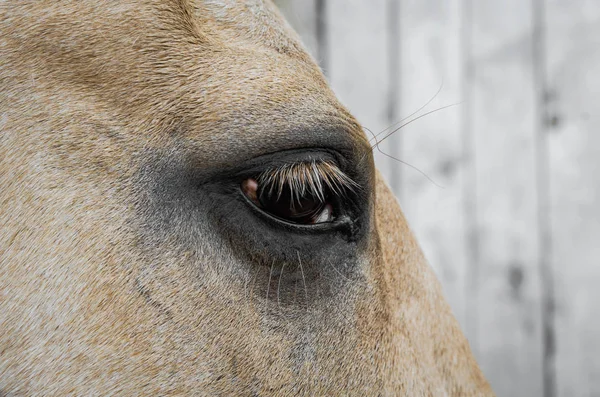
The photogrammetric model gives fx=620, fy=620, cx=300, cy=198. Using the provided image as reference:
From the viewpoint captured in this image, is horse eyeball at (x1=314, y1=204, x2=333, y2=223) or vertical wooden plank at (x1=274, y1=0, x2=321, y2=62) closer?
horse eyeball at (x1=314, y1=204, x2=333, y2=223)

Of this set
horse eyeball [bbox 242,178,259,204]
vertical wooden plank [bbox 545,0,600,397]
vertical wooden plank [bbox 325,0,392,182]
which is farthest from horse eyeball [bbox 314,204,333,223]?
vertical wooden plank [bbox 545,0,600,397]

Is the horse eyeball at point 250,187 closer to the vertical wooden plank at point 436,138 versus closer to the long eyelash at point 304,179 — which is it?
the long eyelash at point 304,179

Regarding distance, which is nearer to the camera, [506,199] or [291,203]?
[291,203]

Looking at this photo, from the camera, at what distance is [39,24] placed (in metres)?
0.97

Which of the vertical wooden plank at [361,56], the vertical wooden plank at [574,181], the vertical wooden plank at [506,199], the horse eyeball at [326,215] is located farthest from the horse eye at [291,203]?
the vertical wooden plank at [574,181]

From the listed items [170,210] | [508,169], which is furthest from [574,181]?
[170,210]

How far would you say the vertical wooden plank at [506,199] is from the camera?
8.17ft

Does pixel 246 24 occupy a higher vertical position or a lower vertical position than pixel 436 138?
higher

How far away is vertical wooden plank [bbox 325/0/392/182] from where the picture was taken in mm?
2371

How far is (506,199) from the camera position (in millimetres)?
2508

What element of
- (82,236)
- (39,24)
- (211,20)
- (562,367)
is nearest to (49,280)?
(82,236)

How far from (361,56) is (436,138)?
445 mm

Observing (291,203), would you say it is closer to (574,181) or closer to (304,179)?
(304,179)

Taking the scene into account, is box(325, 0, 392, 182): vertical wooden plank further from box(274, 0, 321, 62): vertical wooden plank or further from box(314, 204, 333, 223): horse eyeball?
box(314, 204, 333, 223): horse eyeball
